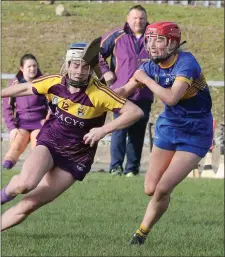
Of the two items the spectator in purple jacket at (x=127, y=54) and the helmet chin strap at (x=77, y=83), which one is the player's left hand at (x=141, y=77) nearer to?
the helmet chin strap at (x=77, y=83)

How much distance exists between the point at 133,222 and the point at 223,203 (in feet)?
6.72

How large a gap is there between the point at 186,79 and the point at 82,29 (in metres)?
25.7

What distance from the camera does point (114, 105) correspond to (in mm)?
8648

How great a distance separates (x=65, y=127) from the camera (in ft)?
28.9

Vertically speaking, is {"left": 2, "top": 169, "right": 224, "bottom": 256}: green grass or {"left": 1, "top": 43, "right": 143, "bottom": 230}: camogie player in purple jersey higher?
{"left": 1, "top": 43, "right": 143, "bottom": 230}: camogie player in purple jersey

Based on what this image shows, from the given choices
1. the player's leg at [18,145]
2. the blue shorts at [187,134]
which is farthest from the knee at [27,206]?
the player's leg at [18,145]

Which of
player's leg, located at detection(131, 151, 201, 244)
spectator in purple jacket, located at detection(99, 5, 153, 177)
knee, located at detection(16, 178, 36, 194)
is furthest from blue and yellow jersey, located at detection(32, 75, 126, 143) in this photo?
spectator in purple jacket, located at detection(99, 5, 153, 177)

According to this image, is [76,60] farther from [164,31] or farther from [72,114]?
[164,31]

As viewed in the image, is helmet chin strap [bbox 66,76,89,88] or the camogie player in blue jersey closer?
helmet chin strap [bbox 66,76,89,88]

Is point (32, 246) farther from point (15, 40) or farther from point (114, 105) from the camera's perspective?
point (15, 40)

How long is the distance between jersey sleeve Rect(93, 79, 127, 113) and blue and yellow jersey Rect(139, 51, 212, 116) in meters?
0.62

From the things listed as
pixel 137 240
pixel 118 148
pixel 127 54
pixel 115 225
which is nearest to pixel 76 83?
pixel 137 240

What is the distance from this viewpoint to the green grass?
9180mm

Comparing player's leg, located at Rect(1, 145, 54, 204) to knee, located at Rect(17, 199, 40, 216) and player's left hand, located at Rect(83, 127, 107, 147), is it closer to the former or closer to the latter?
knee, located at Rect(17, 199, 40, 216)
